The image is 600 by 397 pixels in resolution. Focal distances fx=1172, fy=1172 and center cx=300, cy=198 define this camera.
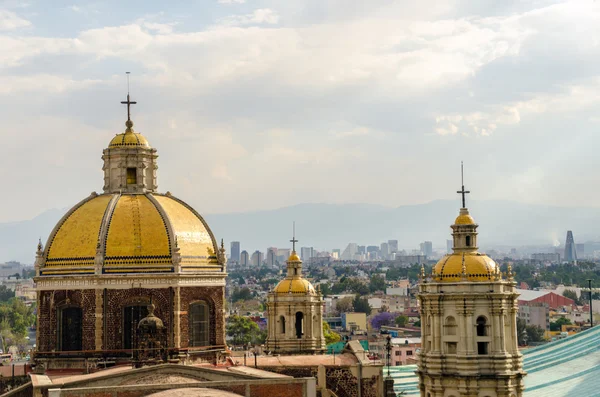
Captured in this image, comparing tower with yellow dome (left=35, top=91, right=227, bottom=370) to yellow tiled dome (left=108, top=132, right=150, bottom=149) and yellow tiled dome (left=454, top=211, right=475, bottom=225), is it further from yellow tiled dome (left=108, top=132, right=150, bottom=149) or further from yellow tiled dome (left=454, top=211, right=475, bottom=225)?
yellow tiled dome (left=454, top=211, right=475, bottom=225)

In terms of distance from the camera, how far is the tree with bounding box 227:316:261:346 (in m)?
96.4

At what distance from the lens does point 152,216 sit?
3750 centimetres

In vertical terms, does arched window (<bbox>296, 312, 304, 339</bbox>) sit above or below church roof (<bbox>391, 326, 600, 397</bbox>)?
above

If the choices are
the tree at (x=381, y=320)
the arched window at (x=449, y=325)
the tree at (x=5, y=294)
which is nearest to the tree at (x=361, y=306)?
the tree at (x=381, y=320)

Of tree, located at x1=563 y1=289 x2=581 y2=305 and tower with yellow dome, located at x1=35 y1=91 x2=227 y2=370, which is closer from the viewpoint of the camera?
tower with yellow dome, located at x1=35 y1=91 x2=227 y2=370

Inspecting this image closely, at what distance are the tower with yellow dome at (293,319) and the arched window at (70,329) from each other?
1410 centimetres

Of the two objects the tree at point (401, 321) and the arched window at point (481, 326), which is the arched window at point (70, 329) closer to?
the arched window at point (481, 326)

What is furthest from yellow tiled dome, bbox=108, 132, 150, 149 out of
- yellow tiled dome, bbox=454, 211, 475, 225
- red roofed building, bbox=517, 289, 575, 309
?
red roofed building, bbox=517, 289, 575, 309

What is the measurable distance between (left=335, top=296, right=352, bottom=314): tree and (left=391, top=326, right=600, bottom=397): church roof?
225 feet

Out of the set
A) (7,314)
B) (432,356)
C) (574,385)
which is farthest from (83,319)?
(7,314)

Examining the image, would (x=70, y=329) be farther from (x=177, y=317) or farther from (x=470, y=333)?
(x=470, y=333)

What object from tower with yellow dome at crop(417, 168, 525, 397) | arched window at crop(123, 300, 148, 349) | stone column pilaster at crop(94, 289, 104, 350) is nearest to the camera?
tower with yellow dome at crop(417, 168, 525, 397)

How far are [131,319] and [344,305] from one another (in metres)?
112

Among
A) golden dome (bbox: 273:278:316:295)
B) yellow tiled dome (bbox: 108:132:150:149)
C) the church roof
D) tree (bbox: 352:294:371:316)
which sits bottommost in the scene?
the church roof
